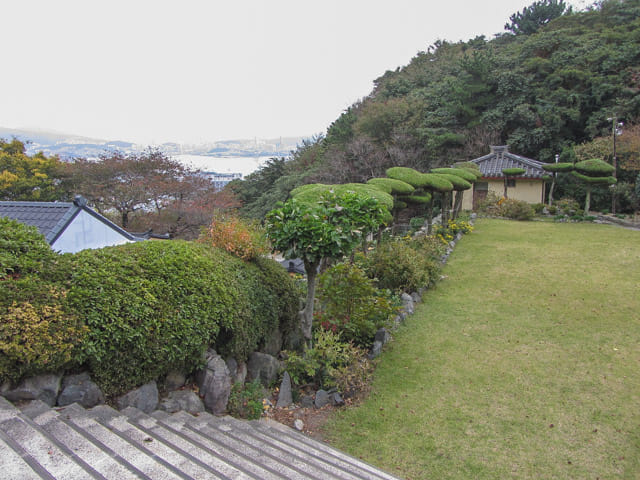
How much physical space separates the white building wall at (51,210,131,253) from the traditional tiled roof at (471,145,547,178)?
62.2 ft

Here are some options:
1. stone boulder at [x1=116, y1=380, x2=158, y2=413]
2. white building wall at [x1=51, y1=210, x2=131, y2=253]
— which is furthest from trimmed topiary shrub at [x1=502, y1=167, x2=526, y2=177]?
stone boulder at [x1=116, y1=380, x2=158, y2=413]

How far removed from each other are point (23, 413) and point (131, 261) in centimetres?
143

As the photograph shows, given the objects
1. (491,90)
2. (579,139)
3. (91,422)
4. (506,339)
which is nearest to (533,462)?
(506,339)

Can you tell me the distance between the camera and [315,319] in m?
5.79

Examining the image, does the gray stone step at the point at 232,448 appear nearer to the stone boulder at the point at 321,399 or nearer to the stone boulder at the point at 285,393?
the stone boulder at the point at 285,393

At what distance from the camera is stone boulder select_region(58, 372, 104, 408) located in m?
3.11

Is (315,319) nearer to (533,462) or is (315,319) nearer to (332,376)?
(332,376)

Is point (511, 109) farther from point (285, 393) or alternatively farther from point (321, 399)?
point (285, 393)

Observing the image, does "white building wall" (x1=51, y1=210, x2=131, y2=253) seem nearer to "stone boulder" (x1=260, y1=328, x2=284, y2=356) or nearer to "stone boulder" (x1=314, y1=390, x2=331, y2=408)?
"stone boulder" (x1=260, y1=328, x2=284, y2=356)

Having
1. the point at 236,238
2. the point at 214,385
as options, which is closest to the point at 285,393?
the point at 214,385

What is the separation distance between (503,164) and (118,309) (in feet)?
72.3

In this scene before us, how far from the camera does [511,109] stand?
2470 cm

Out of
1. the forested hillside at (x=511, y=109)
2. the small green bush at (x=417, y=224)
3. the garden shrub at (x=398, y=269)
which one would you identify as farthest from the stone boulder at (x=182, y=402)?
the forested hillside at (x=511, y=109)

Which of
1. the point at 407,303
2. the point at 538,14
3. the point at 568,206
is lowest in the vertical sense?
the point at 407,303
